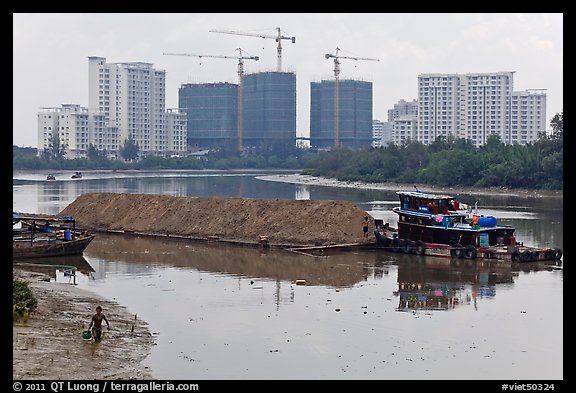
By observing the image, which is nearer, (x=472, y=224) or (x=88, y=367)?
(x=88, y=367)

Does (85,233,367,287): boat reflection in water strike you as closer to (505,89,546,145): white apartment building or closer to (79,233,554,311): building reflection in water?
(79,233,554,311): building reflection in water

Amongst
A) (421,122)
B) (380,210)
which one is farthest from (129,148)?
(380,210)

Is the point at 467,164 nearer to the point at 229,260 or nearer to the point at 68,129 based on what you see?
the point at 229,260

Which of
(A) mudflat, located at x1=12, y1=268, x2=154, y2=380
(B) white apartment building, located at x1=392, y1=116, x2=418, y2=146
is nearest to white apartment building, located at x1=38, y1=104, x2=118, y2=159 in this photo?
(B) white apartment building, located at x1=392, y1=116, x2=418, y2=146

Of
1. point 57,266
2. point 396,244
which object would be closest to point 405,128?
point 396,244

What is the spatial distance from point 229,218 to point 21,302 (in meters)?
23.0

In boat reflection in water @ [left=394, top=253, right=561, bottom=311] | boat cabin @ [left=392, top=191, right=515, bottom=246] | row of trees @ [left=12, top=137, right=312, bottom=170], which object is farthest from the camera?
row of trees @ [left=12, top=137, right=312, bottom=170]

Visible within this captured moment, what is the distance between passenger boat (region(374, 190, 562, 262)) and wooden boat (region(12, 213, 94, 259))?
11663mm

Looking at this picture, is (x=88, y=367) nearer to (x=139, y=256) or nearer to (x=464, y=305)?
(x=464, y=305)

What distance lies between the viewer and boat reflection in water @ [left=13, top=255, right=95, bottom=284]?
31453 millimetres

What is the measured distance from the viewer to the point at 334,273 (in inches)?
1262

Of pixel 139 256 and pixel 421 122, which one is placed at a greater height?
pixel 421 122
